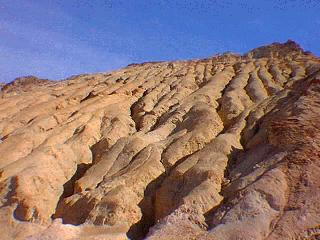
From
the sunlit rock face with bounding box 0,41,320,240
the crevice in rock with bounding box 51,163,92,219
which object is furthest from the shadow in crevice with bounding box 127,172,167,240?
the crevice in rock with bounding box 51,163,92,219

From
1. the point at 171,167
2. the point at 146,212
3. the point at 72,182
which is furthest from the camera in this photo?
the point at 72,182

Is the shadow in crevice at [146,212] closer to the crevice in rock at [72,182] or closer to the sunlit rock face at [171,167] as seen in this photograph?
the sunlit rock face at [171,167]

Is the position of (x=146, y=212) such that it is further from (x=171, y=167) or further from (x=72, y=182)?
(x=72, y=182)

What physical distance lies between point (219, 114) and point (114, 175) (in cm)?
584

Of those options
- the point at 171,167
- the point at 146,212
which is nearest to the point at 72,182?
the point at 171,167

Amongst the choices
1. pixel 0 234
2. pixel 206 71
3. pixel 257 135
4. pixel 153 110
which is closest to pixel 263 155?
pixel 257 135

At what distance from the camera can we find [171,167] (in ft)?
50.0

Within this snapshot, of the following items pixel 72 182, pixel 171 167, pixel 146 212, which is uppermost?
pixel 171 167

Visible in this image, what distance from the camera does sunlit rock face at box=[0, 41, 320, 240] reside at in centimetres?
1096

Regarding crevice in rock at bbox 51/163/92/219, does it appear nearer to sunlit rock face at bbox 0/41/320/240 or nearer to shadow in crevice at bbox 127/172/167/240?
sunlit rock face at bbox 0/41/320/240

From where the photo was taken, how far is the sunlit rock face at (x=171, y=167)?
432 inches

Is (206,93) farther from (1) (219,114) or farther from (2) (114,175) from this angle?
(2) (114,175)

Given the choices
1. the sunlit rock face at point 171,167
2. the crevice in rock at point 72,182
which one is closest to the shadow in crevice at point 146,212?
the sunlit rock face at point 171,167

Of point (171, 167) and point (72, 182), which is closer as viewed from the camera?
point (171, 167)
